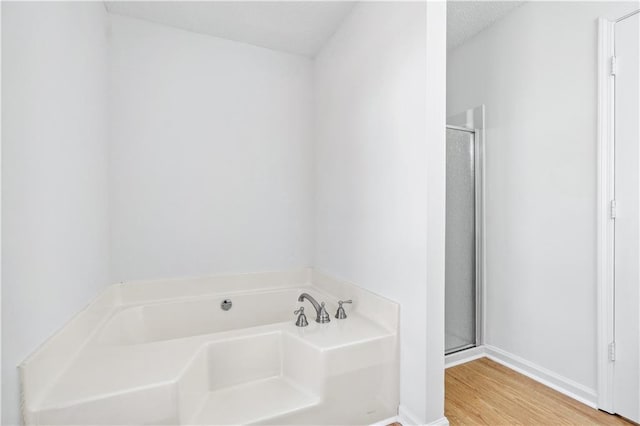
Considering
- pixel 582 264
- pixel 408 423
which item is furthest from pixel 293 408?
pixel 582 264

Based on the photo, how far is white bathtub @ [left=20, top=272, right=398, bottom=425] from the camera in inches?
47.2

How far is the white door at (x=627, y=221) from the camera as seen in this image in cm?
162

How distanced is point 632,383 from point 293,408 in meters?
1.71

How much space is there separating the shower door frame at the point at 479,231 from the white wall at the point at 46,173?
2.35 metres

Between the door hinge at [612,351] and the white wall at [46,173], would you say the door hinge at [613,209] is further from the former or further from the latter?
the white wall at [46,173]

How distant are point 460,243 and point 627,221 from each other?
94 cm

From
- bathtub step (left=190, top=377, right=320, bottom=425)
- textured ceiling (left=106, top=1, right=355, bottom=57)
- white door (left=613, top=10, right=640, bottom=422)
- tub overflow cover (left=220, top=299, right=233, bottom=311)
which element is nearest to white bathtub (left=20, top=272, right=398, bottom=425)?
bathtub step (left=190, top=377, right=320, bottom=425)

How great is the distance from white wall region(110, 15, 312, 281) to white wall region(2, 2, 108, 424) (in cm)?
30

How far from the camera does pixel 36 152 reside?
119 centimetres

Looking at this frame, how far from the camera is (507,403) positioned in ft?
5.85

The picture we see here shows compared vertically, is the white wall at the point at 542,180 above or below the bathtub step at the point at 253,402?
above

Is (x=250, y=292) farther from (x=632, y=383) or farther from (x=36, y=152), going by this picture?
(x=632, y=383)

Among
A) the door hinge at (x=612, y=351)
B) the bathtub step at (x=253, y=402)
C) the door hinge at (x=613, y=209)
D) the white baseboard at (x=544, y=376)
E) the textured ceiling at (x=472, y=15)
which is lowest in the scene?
the white baseboard at (x=544, y=376)

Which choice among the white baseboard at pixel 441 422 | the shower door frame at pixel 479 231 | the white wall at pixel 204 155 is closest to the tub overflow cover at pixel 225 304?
the white wall at pixel 204 155
